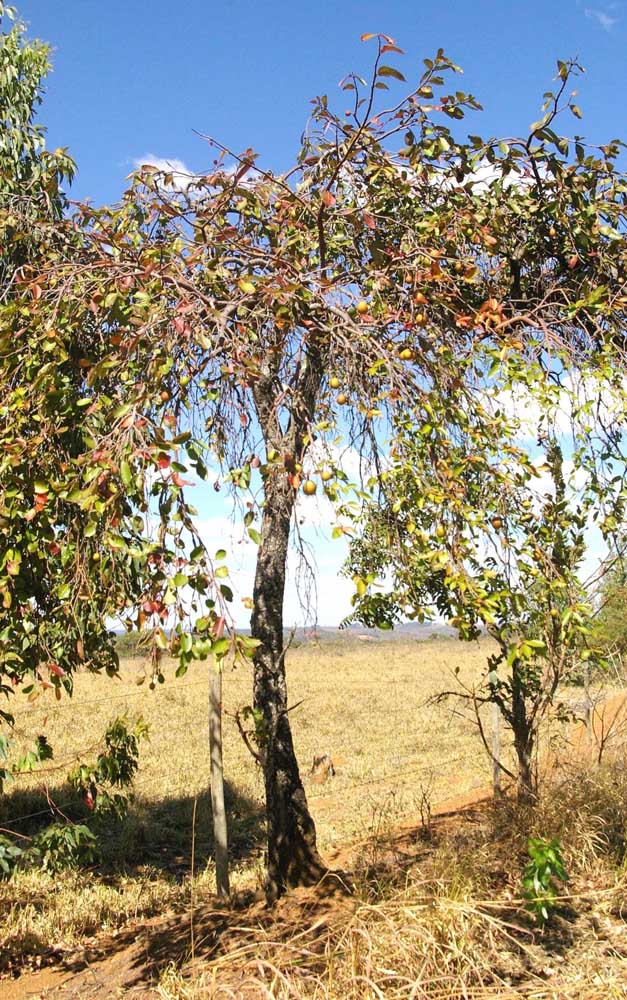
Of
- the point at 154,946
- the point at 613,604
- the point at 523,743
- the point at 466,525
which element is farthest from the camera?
the point at 613,604

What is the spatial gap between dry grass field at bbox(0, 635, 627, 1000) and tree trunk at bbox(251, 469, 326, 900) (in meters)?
0.28

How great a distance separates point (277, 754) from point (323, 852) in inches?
72.6

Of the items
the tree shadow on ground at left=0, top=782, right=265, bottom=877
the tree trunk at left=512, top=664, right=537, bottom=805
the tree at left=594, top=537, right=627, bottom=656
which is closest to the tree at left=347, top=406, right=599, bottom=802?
the tree at left=594, top=537, right=627, bottom=656

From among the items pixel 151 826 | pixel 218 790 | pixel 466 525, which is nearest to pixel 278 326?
pixel 466 525

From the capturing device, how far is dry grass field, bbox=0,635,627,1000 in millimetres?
3238

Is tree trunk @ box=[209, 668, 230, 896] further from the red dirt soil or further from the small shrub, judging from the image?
the small shrub

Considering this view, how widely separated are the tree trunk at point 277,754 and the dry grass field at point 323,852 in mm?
277

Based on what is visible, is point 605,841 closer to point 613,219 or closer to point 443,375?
point 443,375

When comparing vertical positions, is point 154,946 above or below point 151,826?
above

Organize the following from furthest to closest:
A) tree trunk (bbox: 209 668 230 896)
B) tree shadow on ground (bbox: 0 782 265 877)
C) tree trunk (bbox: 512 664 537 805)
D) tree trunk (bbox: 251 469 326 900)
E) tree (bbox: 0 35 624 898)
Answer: tree shadow on ground (bbox: 0 782 265 877) → tree trunk (bbox: 512 664 537 805) → tree trunk (bbox: 209 668 230 896) → tree trunk (bbox: 251 469 326 900) → tree (bbox: 0 35 624 898)

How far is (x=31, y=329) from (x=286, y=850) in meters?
3.41

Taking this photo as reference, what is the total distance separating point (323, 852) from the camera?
632 centimetres

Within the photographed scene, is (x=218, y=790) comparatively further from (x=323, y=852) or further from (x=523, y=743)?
(x=523, y=743)

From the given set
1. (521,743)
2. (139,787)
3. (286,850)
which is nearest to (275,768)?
(286,850)
